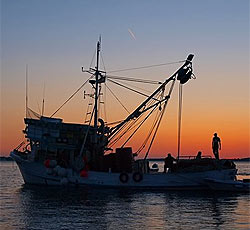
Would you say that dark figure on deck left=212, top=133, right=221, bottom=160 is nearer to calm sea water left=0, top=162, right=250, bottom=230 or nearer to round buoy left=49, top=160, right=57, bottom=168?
calm sea water left=0, top=162, right=250, bottom=230

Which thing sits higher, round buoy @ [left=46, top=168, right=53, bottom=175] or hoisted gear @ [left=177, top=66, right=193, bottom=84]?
hoisted gear @ [left=177, top=66, right=193, bottom=84]

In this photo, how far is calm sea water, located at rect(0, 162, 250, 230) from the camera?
1759cm

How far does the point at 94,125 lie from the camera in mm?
32844

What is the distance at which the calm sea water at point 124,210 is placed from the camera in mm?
17594

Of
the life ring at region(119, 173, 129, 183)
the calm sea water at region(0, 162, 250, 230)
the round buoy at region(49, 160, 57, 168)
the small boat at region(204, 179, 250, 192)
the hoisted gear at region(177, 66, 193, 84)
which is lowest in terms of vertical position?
the calm sea water at region(0, 162, 250, 230)

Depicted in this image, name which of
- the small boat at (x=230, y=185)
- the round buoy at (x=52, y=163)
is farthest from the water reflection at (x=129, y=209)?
the round buoy at (x=52, y=163)

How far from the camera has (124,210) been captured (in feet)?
70.0

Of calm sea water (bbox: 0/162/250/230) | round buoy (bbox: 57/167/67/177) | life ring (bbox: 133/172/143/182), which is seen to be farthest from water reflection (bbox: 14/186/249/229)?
round buoy (bbox: 57/167/67/177)

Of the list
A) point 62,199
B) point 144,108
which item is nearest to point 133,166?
point 144,108

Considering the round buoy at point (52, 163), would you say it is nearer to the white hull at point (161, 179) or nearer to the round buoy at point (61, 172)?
the round buoy at point (61, 172)

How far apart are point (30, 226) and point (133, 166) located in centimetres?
1472

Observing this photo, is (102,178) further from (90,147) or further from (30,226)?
(30,226)

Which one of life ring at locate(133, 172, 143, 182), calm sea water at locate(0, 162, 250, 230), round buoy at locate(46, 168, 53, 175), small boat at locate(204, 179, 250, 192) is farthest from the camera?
round buoy at locate(46, 168, 53, 175)

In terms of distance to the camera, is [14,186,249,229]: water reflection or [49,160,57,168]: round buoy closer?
[14,186,249,229]: water reflection
